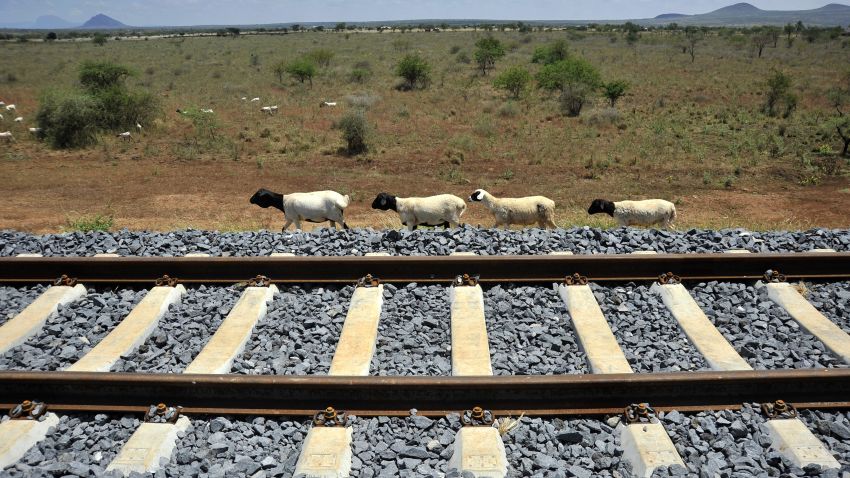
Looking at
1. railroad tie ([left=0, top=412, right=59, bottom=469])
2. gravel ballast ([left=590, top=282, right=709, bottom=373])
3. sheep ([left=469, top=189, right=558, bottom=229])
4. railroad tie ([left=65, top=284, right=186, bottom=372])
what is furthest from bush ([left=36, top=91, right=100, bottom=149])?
gravel ballast ([left=590, top=282, right=709, bottom=373])

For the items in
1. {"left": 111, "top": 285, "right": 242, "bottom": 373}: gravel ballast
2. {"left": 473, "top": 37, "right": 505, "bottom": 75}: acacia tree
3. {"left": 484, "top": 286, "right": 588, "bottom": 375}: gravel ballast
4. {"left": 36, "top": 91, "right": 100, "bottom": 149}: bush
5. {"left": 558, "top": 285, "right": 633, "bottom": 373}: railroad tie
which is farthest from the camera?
{"left": 473, "top": 37, "right": 505, "bottom": 75}: acacia tree

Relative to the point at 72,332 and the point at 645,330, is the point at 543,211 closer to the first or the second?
the point at 645,330

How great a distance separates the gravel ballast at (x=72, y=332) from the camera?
4984 millimetres

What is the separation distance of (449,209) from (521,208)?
129 centimetres

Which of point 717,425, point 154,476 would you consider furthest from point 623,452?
point 154,476

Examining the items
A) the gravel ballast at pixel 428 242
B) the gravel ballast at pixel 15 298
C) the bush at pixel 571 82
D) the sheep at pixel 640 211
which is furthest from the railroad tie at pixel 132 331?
the bush at pixel 571 82

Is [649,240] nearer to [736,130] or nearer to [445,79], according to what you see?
[736,130]

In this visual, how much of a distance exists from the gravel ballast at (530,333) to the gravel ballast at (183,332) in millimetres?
2402

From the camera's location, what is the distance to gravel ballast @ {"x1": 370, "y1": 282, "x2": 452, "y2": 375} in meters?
4.77

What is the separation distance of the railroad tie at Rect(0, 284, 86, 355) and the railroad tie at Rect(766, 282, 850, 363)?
652 centimetres

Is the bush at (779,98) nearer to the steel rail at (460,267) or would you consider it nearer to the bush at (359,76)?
the bush at (359,76)

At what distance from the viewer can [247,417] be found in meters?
4.27

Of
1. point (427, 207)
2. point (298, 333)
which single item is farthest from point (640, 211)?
point (298, 333)

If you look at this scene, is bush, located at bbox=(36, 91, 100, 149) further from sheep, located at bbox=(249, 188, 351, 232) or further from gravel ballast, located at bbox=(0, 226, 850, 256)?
gravel ballast, located at bbox=(0, 226, 850, 256)
